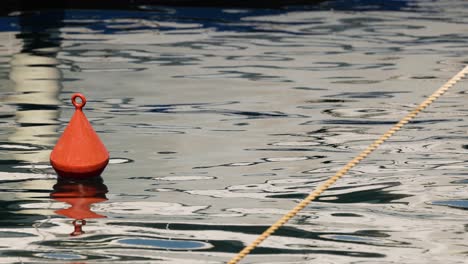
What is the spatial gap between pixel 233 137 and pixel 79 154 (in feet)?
6.71

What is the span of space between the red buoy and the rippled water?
105 mm

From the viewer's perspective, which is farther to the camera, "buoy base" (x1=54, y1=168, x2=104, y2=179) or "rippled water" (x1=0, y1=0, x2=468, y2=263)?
"buoy base" (x1=54, y1=168, x2=104, y2=179)

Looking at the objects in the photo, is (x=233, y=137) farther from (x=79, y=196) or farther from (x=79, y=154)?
(x=79, y=196)

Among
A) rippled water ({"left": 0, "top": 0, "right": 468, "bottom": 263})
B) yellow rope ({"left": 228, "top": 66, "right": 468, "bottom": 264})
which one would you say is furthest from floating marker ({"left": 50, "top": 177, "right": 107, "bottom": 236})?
yellow rope ({"left": 228, "top": 66, "right": 468, "bottom": 264})

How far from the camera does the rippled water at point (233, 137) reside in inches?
288

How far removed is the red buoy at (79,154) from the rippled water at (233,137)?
0.34 ft

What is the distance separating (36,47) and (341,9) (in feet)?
22.3

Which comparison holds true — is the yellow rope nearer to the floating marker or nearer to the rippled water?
the rippled water

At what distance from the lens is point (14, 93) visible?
13.2 m

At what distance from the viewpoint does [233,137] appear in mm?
10828

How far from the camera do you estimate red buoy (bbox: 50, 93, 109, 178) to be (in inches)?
355

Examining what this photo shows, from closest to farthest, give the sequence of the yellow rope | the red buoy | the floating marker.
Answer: the yellow rope → the floating marker → the red buoy

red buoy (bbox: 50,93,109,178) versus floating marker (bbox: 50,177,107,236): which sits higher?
red buoy (bbox: 50,93,109,178)

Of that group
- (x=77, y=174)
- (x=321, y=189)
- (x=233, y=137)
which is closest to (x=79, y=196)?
(x=77, y=174)
